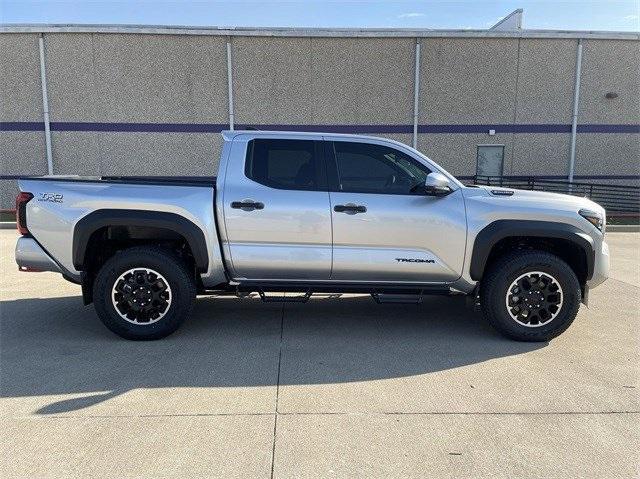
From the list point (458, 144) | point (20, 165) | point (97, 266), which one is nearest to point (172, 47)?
point (20, 165)

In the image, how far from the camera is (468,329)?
489cm

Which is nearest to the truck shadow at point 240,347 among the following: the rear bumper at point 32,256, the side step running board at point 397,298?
the side step running board at point 397,298

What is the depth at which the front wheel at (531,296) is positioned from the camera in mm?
4426

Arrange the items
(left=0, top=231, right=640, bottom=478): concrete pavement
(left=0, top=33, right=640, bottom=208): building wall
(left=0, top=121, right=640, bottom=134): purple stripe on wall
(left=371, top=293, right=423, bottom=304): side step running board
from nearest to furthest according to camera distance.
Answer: (left=0, top=231, right=640, bottom=478): concrete pavement → (left=371, top=293, right=423, bottom=304): side step running board → (left=0, top=33, right=640, bottom=208): building wall → (left=0, top=121, right=640, bottom=134): purple stripe on wall

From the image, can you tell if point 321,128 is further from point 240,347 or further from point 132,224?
point 240,347

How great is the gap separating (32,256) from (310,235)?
8.37 ft

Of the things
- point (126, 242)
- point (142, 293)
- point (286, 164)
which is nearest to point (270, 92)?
point (286, 164)

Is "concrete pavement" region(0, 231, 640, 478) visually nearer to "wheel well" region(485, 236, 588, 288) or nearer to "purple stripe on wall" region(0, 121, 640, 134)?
"wheel well" region(485, 236, 588, 288)

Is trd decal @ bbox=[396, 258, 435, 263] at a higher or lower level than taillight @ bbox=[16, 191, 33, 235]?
lower

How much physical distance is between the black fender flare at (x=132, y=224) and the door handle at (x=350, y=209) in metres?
1.25

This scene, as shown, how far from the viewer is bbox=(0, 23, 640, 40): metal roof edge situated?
14188 millimetres

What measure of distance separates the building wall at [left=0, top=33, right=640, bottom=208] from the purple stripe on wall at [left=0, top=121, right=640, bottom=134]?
34mm

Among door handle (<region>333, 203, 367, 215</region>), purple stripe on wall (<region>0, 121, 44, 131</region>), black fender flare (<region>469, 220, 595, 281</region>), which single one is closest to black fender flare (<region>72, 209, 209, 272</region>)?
door handle (<region>333, 203, 367, 215</region>)

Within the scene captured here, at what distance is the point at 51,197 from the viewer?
4.32m
